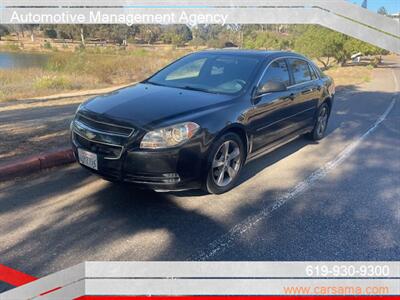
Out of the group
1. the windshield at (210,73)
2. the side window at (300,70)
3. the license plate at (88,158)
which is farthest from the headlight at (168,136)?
the side window at (300,70)

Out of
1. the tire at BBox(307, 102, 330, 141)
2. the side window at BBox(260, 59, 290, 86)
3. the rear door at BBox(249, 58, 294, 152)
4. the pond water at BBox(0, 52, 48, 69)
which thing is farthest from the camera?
the pond water at BBox(0, 52, 48, 69)

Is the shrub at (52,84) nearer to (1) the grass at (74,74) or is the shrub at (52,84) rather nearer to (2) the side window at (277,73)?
(1) the grass at (74,74)

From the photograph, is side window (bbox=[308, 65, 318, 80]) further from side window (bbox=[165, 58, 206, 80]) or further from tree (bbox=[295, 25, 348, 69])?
tree (bbox=[295, 25, 348, 69])

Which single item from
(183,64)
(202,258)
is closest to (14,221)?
(202,258)

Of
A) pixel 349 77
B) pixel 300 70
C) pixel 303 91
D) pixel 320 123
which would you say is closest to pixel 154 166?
pixel 303 91

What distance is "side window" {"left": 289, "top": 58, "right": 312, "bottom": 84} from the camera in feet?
18.4

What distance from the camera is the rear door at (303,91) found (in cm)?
551

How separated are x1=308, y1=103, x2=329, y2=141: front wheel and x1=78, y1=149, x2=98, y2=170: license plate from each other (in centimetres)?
440

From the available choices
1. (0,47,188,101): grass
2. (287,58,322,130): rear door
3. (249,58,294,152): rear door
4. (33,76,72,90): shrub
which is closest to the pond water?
(0,47,188,101): grass

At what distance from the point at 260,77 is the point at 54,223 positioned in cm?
310

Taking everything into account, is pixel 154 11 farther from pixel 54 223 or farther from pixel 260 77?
pixel 54 223

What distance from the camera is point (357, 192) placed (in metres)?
4.48

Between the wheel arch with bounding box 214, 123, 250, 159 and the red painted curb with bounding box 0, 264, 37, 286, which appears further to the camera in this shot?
the wheel arch with bounding box 214, 123, 250, 159

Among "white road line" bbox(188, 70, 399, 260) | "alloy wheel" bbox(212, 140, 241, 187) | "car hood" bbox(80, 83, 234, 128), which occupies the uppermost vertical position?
"car hood" bbox(80, 83, 234, 128)
